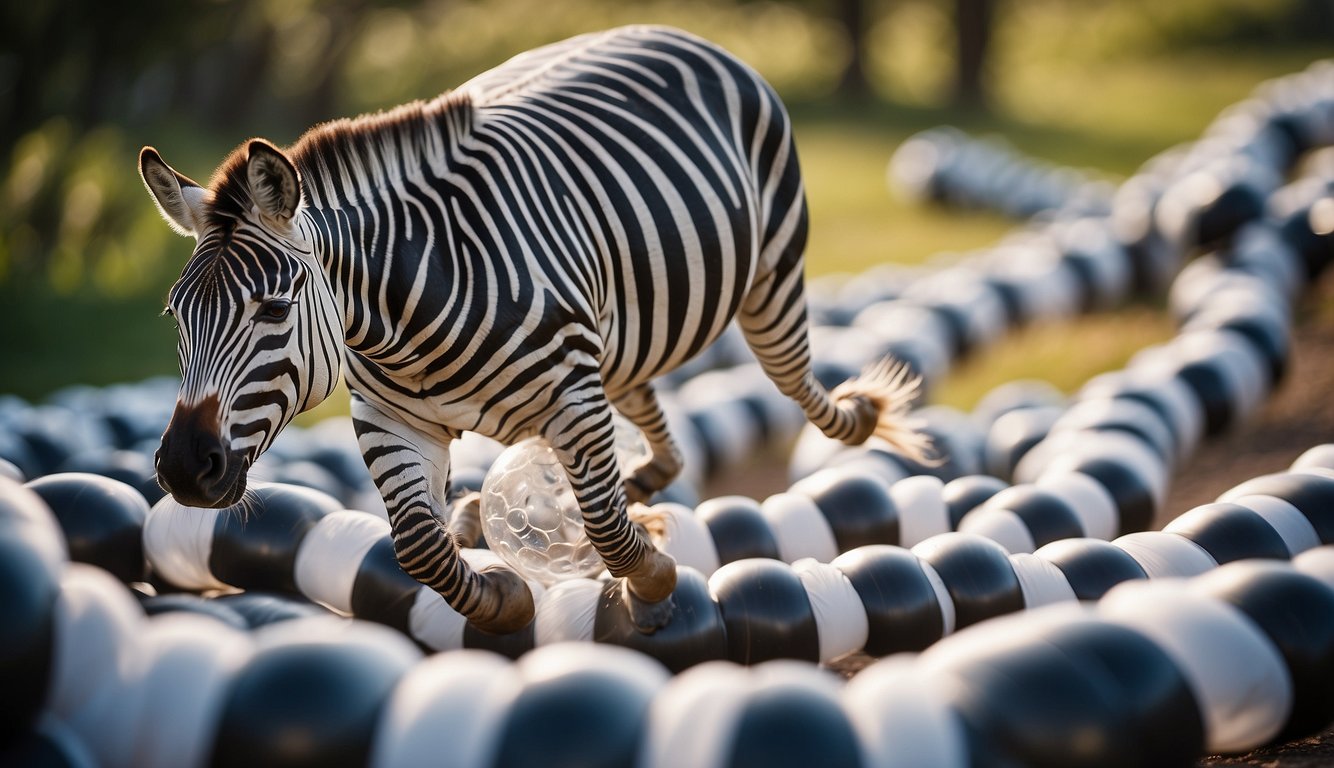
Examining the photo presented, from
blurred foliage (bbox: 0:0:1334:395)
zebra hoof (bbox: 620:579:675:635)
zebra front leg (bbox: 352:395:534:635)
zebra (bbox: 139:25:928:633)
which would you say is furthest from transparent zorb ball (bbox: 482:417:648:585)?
blurred foliage (bbox: 0:0:1334:395)

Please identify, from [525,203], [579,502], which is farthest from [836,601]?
[525,203]

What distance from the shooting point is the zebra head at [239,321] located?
2760 mm

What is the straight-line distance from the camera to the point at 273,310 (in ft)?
9.31

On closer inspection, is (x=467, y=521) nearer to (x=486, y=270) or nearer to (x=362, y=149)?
(x=486, y=270)

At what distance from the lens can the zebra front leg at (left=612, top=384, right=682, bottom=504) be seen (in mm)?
4590

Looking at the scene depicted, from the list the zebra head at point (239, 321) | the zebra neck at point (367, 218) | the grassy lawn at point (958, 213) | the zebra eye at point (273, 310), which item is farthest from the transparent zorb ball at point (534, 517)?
the grassy lawn at point (958, 213)

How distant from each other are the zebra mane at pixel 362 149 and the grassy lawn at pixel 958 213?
16.8 ft

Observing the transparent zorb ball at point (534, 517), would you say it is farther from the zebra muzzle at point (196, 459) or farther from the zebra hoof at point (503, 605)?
the zebra muzzle at point (196, 459)

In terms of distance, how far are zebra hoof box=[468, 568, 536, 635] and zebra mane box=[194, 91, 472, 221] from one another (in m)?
1.12

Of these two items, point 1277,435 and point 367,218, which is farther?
point 1277,435

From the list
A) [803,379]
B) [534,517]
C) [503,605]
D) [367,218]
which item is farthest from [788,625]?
[367,218]

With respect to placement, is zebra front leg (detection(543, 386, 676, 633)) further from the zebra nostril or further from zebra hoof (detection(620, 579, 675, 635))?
the zebra nostril

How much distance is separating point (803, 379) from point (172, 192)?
7.96 ft

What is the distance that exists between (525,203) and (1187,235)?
680cm
